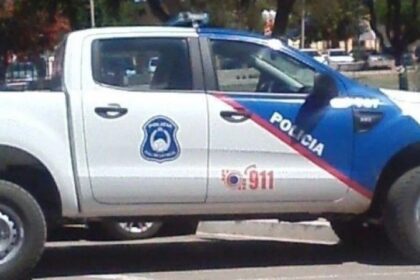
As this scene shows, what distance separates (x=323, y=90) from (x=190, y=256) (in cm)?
207

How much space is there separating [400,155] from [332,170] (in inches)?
23.0

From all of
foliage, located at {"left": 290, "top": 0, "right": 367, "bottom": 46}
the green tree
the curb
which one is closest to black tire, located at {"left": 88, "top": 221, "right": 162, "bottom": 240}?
the curb

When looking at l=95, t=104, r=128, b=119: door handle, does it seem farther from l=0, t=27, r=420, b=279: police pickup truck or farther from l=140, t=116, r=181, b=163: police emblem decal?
l=140, t=116, r=181, b=163: police emblem decal

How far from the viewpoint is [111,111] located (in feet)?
28.0

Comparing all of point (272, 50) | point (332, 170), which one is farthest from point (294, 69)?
point (332, 170)

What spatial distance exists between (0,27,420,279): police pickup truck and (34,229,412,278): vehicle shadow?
26.0 inches

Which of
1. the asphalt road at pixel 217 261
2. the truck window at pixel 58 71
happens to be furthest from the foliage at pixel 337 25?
the truck window at pixel 58 71

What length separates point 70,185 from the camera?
8.49 meters

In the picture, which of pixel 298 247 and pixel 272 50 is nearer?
pixel 272 50

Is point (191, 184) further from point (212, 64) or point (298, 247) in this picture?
point (298, 247)

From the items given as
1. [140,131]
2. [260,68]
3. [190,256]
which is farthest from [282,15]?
[140,131]

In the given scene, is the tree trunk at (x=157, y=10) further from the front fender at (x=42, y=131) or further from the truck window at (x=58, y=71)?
the front fender at (x=42, y=131)

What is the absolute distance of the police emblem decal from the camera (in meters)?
8.51

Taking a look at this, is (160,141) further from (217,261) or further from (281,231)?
(281,231)
